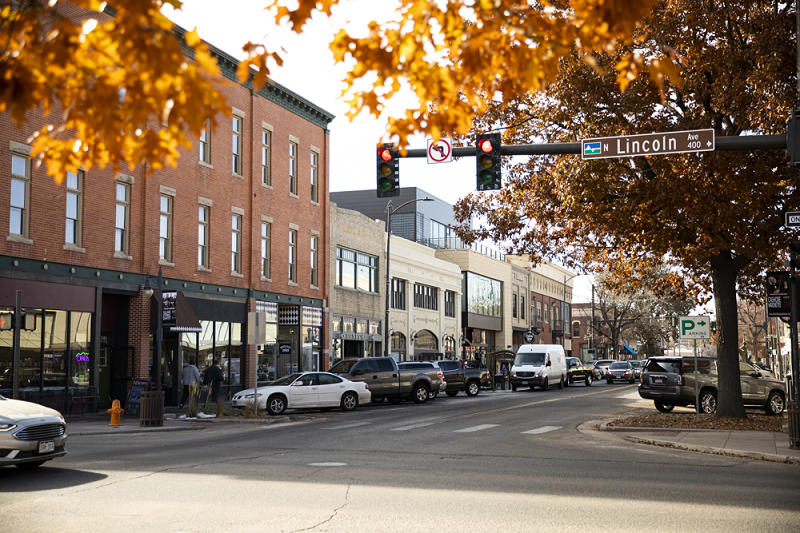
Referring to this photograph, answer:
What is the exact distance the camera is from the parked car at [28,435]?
38.0ft

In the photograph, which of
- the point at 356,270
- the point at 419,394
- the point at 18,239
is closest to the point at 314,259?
the point at 356,270

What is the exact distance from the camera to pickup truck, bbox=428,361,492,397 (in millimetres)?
37281

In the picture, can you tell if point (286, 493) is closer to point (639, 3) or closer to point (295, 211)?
point (639, 3)

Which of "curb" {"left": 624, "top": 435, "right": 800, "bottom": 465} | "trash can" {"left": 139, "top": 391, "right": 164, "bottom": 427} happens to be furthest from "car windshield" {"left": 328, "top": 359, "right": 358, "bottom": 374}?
"curb" {"left": 624, "top": 435, "right": 800, "bottom": 465}

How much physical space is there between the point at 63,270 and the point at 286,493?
682 inches

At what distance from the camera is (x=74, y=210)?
25812 millimetres

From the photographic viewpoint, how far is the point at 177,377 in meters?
29.7

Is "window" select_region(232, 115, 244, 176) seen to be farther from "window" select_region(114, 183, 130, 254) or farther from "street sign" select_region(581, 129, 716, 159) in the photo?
"street sign" select_region(581, 129, 716, 159)

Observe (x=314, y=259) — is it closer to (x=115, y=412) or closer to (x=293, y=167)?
(x=293, y=167)

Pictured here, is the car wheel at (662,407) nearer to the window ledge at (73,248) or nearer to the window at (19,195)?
the window ledge at (73,248)

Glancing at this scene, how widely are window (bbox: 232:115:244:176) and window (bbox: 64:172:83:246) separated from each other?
865cm

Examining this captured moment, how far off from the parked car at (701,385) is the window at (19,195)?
1930cm

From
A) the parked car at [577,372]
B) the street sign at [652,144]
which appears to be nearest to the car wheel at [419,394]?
the street sign at [652,144]

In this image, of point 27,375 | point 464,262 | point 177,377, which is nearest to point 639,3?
point 27,375
